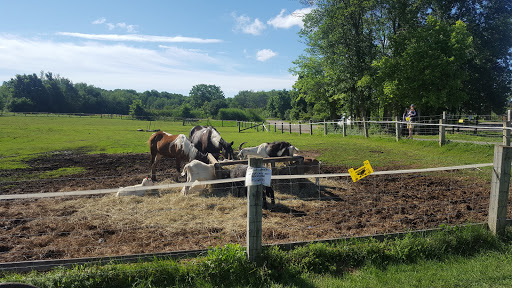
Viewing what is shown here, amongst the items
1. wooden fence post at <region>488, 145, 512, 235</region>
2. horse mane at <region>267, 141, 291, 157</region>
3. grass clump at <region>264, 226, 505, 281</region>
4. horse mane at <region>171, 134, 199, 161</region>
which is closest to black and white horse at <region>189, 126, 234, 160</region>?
horse mane at <region>171, 134, 199, 161</region>

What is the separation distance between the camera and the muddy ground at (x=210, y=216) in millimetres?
4594

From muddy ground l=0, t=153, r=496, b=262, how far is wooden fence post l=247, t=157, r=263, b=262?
910mm

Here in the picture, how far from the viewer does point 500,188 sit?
4184 mm

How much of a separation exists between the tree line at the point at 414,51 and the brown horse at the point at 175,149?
17.2m

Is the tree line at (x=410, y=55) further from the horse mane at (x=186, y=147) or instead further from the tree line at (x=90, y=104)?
the tree line at (x=90, y=104)

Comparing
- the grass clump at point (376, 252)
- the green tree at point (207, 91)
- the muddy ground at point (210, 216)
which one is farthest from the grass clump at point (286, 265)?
the green tree at point (207, 91)

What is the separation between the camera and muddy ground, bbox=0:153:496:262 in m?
4.59

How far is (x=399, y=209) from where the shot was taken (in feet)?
19.4

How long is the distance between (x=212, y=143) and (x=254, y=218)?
7.11m

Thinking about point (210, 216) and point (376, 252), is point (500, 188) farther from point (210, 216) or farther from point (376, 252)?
point (210, 216)

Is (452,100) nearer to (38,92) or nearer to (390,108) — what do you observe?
(390,108)

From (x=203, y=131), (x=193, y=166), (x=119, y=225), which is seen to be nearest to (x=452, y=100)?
(x=203, y=131)

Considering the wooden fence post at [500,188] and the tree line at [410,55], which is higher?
the tree line at [410,55]

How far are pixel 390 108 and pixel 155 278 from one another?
93.2 ft
